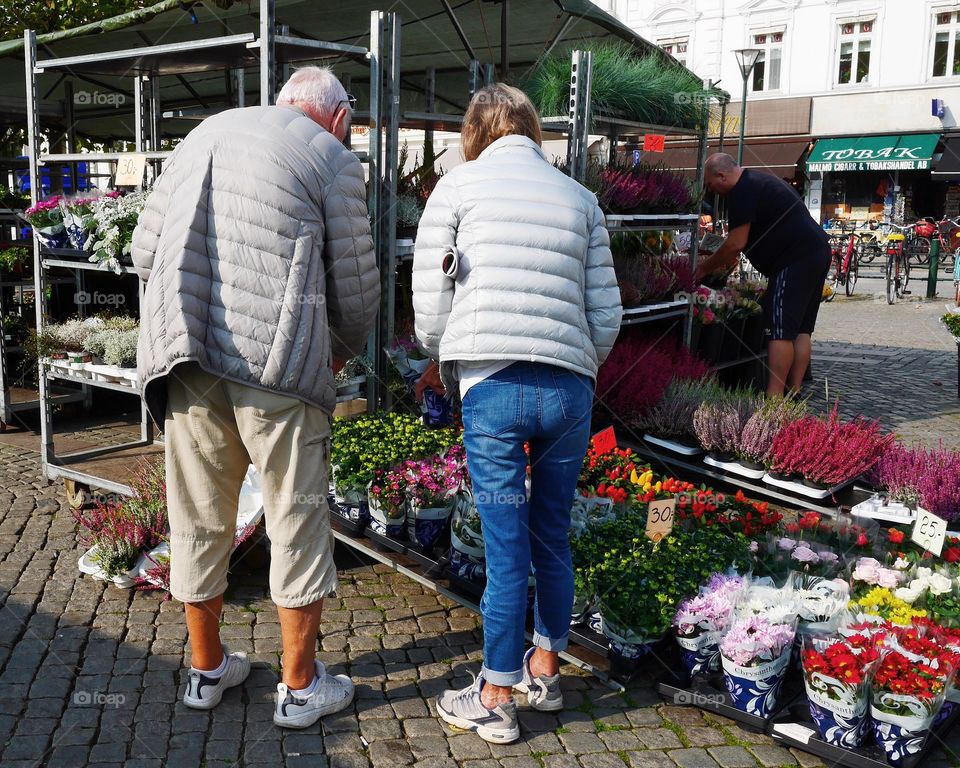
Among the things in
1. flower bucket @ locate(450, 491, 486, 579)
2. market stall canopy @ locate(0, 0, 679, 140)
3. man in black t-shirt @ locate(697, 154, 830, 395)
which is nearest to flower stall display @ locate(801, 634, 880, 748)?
→ flower bucket @ locate(450, 491, 486, 579)

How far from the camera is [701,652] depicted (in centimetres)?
304

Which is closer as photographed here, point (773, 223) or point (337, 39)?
point (773, 223)

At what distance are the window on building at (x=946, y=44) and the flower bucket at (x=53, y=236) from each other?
24.0 metres

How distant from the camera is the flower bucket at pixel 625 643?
3.08 m

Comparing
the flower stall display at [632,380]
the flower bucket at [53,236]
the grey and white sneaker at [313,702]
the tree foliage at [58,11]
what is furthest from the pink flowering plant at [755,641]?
the tree foliage at [58,11]

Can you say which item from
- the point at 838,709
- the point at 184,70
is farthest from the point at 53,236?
the point at 838,709

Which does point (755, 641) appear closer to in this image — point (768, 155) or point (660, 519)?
point (660, 519)

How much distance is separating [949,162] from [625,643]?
77.3ft

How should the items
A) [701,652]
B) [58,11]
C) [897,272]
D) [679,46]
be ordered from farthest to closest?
[679,46] → [897,272] → [58,11] → [701,652]

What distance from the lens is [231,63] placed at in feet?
15.8

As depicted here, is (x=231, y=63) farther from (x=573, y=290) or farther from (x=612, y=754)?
(x=612, y=754)

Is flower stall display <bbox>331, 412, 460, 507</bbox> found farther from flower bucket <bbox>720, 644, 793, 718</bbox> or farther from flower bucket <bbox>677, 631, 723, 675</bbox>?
flower bucket <bbox>720, 644, 793, 718</bbox>

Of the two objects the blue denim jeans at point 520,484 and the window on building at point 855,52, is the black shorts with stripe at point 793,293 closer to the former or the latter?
the blue denim jeans at point 520,484

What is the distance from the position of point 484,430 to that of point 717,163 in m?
4.24
